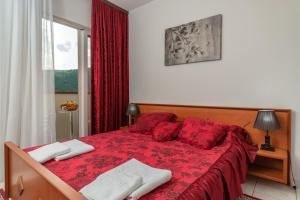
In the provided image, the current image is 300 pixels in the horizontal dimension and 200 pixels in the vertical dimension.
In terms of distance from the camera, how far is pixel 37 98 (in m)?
2.39

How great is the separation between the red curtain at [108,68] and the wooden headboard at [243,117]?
1038 millimetres

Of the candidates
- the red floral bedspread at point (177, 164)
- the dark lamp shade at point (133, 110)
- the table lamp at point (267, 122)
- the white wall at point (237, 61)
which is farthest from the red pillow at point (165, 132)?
the table lamp at point (267, 122)

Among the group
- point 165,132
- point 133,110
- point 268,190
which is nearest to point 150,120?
point 165,132

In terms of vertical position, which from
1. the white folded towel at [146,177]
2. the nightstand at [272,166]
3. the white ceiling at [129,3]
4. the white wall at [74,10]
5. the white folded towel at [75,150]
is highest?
the white ceiling at [129,3]

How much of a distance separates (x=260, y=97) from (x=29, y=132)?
3018 millimetres

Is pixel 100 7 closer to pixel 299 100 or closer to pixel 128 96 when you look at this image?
pixel 128 96

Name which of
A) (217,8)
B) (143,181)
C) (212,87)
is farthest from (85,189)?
(217,8)

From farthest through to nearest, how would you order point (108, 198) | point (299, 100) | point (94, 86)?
point (94, 86) < point (299, 100) < point (108, 198)

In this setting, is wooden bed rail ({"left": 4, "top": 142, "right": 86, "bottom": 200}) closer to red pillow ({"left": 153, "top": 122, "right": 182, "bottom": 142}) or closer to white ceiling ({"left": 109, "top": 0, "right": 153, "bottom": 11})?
red pillow ({"left": 153, "top": 122, "right": 182, "bottom": 142})

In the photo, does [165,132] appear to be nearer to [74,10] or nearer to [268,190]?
[268,190]

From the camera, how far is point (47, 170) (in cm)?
110

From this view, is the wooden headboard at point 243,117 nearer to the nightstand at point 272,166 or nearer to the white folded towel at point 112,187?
the nightstand at point 272,166

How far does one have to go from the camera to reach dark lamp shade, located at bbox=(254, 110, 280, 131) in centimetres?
198

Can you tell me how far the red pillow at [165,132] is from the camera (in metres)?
2.30
